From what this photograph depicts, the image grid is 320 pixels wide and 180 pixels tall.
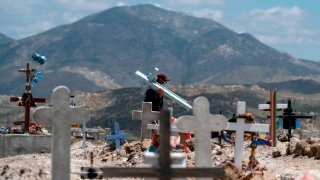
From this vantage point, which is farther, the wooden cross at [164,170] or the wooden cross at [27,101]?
the wooden cross at [27,101]

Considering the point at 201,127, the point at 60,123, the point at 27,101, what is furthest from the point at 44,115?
the point at 27,101

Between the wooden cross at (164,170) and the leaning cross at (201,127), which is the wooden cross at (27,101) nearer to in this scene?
the leaning cross at (201,127)

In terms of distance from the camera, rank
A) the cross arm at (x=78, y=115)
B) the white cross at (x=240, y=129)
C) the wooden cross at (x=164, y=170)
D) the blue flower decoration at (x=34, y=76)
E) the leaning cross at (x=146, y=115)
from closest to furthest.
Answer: the wooden cross at (x=164, y=170)
the cross arm at (x=78, y=115)
the white cross at (x=240, y=129)
the leaning cross at (x=146, y=115)
the blue flower decoration at (x=34, y=76)

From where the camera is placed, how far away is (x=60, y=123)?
42.9ft

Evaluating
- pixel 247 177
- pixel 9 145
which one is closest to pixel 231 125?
pixel 247 177

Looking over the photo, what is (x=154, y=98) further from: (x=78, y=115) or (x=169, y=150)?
(x=169, y=150)

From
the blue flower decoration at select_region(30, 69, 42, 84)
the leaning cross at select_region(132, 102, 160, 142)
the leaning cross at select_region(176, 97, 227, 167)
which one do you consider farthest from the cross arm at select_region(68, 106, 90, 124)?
the blue flower decoration at select_region(30, 69, 42, 84)

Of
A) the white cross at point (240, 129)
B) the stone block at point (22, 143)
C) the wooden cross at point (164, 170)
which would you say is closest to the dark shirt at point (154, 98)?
the white cross at point (240, 129)

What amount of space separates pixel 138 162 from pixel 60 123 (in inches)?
245

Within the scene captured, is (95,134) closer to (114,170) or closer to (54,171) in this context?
(54,171)

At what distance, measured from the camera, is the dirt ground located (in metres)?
14.9

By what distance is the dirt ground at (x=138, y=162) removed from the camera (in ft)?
48.7

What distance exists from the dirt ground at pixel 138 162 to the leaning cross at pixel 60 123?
1.55 feet

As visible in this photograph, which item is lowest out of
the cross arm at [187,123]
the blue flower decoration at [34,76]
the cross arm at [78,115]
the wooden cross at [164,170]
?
the wooden cross at [164,170]
